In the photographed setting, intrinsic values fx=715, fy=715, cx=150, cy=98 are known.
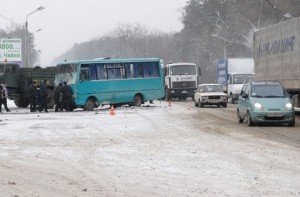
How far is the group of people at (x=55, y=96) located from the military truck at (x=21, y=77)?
4.47 m

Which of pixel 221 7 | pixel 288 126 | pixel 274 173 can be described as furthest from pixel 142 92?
pixel 221 7

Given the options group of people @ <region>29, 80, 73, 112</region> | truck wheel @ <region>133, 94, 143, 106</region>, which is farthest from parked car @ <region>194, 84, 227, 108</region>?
group of people @ <region>29, 80, 73, 112</region>

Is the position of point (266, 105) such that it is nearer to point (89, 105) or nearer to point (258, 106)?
point (258, 106)

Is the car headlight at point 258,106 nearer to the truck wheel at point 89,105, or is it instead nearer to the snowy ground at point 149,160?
the snowy ground at point 149,160

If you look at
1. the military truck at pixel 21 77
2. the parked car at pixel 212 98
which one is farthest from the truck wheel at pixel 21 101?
the parked car at pixel 212 98

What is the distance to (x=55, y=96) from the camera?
35.7 metres

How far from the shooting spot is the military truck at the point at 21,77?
42.1 m

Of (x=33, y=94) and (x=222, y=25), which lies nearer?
(x=33, y=94)

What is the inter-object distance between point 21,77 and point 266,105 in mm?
21509

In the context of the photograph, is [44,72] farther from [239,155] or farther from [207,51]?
[207,51]

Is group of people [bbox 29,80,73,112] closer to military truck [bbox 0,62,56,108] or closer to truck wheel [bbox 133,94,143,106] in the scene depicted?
truck wheel [bbox 133,94,143,106]

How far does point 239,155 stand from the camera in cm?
1516

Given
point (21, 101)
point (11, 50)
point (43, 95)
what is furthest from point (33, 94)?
point (11, 50)

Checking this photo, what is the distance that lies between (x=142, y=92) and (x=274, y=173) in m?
27.2
